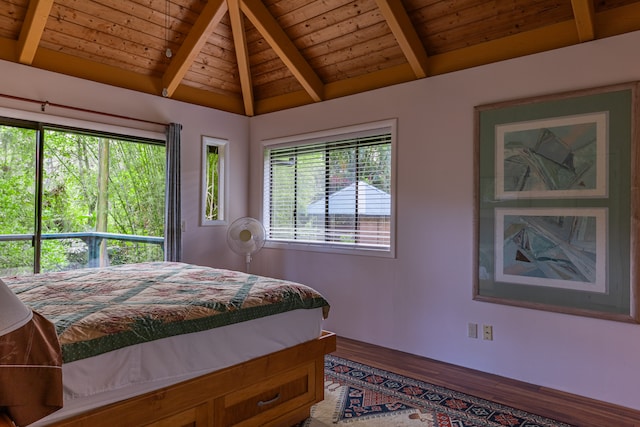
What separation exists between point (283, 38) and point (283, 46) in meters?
0.08

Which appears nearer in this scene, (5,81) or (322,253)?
(5,81)

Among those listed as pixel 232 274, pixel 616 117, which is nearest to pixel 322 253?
pixel 232 274

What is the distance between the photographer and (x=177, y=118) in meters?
4.51

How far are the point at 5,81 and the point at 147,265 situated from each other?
6.13 feet

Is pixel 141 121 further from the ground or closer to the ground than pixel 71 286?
further from the ground

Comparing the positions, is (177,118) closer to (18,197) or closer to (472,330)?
(18,197)

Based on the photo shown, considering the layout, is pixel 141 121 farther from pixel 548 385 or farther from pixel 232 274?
pixel 548 385

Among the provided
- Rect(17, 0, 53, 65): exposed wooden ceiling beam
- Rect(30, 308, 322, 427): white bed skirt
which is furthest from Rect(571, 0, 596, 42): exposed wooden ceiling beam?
Rect(17, 0, 53, 65): exposed wooden ceiling beam

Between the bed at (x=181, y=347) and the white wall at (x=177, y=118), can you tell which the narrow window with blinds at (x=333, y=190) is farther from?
the bed at (x=181, y=347)

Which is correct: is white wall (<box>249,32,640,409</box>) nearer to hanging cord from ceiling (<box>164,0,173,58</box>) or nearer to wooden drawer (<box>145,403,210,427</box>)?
hanging cord from ceiling (<box>164,0,173,58</box>)

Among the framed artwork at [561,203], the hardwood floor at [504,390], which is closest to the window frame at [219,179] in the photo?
the hardwood floor at [504,390]

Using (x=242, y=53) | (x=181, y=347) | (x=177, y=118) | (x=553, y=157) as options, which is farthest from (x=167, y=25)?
(x=553, y=157)

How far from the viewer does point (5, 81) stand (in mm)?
3387

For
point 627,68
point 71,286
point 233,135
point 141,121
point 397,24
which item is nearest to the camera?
point 71,286
